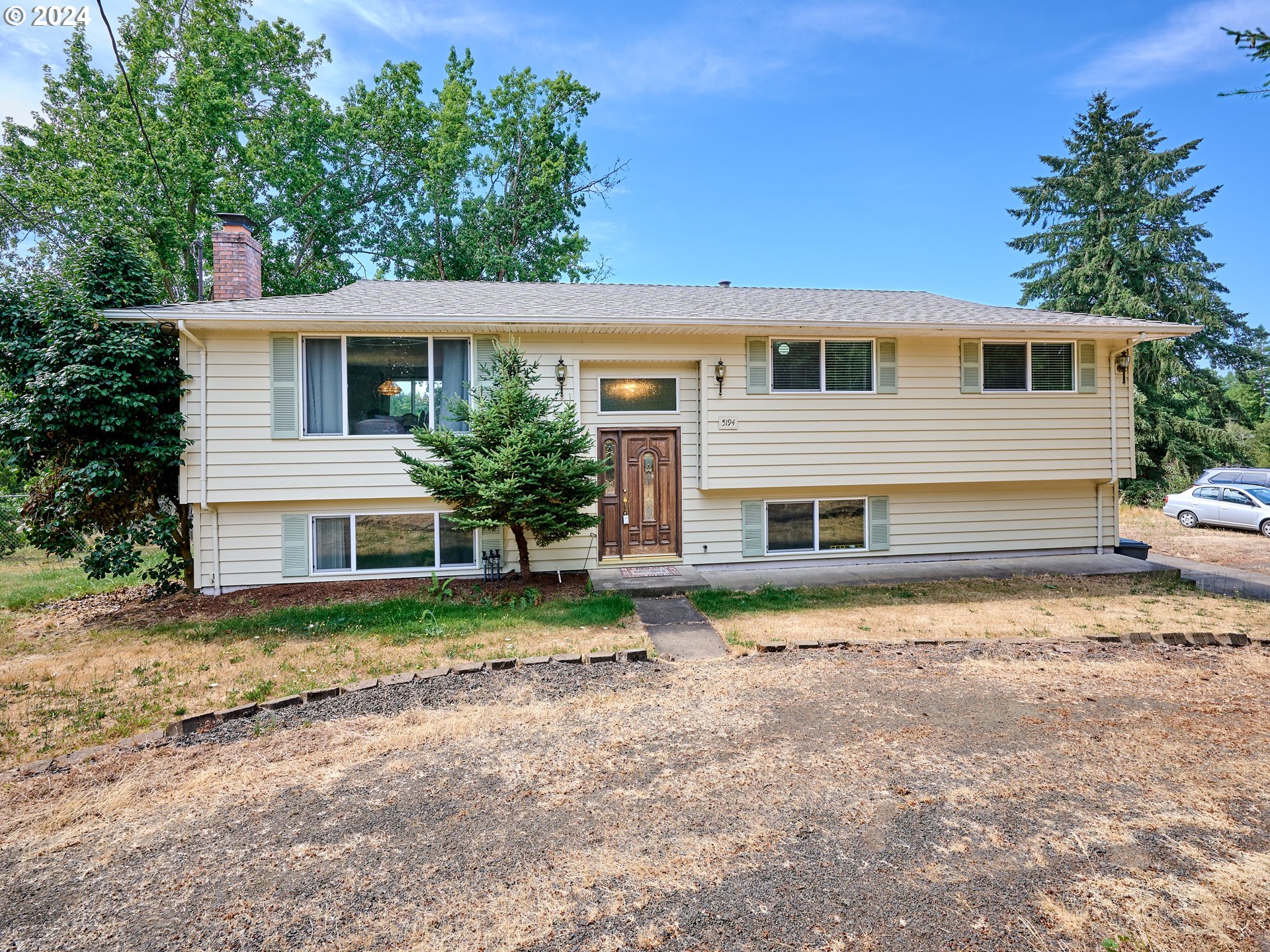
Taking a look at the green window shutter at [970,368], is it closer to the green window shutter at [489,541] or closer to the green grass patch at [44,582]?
the green window shutter at [489,541]

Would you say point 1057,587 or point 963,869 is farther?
point 1057,587

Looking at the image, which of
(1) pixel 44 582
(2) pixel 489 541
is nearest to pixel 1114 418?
(2) pixel 489 541

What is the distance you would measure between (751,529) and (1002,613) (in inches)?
136

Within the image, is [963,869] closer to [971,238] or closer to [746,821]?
[746,821]

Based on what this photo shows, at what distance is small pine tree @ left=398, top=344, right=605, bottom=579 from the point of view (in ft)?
22.6

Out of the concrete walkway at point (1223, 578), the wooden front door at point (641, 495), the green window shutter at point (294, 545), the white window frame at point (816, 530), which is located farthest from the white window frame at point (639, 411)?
the concrete walkway at point (1223, 578)

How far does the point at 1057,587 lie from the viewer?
26.3ft

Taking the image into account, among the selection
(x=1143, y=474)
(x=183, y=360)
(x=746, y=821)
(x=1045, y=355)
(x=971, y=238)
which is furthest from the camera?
(x=971, y=238)

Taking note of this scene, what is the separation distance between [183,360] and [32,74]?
16.1 metres

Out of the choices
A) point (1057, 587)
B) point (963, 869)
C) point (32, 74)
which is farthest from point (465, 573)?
point (32, 74)

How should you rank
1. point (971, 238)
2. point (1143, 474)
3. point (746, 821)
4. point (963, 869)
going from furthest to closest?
point (971, 238), point (1143, 474), point (746, 821), point (963, 869)

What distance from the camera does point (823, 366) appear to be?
29.6ft

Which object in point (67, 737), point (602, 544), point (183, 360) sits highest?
point (183, 360)

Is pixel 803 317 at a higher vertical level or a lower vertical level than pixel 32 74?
lower
